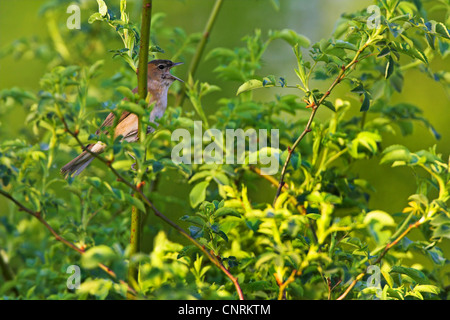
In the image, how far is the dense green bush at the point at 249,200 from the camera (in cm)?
173

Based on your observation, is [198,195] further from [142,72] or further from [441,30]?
[441,30]

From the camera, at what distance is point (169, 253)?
2.21 m

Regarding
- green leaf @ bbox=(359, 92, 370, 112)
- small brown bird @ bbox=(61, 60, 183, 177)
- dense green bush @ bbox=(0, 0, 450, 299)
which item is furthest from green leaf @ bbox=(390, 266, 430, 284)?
small brown bird @ bbox=(61, 60, 183, 177)

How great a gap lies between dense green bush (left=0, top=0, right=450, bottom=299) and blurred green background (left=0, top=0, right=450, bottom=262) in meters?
0.90

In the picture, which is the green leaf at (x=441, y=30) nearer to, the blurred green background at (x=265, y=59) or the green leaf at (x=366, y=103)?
the green leaf at (x=366, y=103)

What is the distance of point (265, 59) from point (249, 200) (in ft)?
6.53

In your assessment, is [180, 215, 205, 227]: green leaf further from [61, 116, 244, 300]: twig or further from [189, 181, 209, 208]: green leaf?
[189, 181, 209, 208]: green leaf

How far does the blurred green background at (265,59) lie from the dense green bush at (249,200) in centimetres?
90

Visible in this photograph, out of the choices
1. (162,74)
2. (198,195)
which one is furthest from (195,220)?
(162,74)

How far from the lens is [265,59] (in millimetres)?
4426

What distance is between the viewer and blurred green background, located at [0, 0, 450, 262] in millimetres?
3947

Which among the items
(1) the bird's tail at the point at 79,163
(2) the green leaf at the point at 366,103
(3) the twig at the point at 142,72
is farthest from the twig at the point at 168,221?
(1) the bird's tail at the point at 79,163

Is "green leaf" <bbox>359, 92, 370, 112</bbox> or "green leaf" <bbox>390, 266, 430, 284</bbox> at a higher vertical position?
"green leaf" <bbox>359, 92, 370, 112</bbox>
